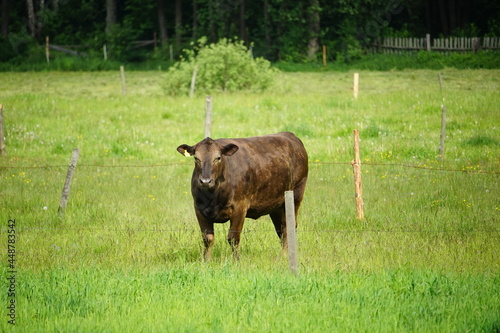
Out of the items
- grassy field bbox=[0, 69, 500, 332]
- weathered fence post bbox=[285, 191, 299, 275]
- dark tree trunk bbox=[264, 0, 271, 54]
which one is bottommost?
grassy field bbox=[0, 69, 500, 332]

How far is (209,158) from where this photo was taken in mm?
9258

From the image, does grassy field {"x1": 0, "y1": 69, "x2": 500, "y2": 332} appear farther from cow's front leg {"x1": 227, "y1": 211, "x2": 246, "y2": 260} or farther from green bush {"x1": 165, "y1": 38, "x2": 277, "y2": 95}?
green bush {"x1": 165, "y1": 38, "x2": 277, "y2": 95}

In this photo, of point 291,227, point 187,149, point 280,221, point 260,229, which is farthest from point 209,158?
point 260,229

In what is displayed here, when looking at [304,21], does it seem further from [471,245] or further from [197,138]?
[471,245]

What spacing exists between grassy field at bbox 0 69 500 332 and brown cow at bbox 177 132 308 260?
546mm

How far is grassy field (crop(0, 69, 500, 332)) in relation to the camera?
726 centimetres

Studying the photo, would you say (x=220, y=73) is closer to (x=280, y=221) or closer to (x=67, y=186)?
Answer: (x=67, y=186)

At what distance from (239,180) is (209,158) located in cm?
74

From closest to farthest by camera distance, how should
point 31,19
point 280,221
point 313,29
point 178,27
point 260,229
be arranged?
point 280,221 → point 260,229 → point 313,29 → point 178,27 → point 31,19

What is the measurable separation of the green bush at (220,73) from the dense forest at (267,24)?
58.2ft

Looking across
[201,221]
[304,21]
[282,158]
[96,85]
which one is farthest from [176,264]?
[304,21]

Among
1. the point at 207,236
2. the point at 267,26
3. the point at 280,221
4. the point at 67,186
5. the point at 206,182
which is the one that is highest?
the point at 267,26

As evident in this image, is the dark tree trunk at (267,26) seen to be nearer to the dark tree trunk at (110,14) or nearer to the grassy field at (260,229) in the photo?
the dark tree trunk at (110,14)

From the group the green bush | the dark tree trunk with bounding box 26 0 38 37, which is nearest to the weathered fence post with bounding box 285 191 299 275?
the green bush
